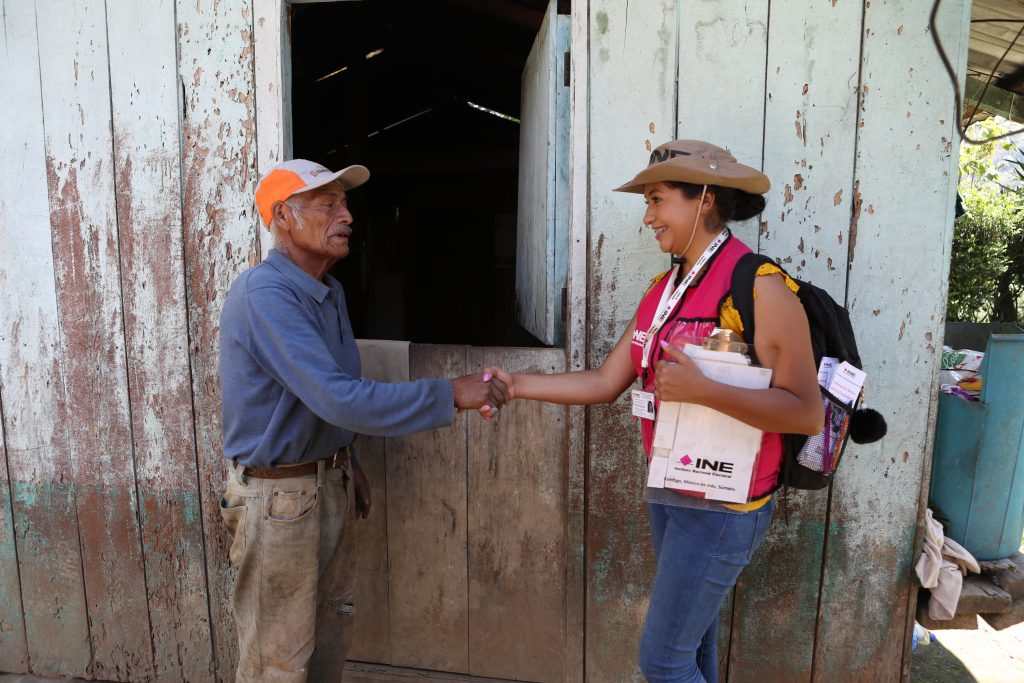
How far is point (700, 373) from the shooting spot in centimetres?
156

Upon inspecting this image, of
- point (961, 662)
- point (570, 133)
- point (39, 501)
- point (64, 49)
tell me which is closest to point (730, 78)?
point (570, 133)

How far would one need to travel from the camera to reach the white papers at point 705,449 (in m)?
1.64

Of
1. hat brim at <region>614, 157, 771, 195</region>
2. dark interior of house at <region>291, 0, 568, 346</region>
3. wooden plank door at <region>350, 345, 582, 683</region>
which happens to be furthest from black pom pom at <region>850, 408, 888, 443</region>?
dark interior of house at <region>291, 0, 568, 346</region>

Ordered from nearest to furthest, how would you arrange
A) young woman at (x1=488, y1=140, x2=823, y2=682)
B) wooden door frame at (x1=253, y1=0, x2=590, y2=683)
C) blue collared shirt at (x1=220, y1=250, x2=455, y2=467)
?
1. young woman at (x1=488, y1=140, x2=823, y2=682)
2. blue collared shirt at (x1=220, y1=250, x2=455, y2=467)
3. wooden door frame at (x1=253, y1=0, x2=590, y2=683)

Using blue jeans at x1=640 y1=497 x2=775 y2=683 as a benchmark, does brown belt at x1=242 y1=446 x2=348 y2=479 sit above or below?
above

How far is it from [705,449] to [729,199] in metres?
0.65

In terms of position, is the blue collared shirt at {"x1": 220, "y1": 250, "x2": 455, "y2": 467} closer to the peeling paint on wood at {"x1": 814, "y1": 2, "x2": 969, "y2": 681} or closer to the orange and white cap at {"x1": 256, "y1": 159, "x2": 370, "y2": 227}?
the orange and white cap at {"x1": 256, "y1": 159, "x2": 370, "y2": 227}

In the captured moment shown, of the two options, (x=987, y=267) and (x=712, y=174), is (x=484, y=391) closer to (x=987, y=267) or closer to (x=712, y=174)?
(x=712, y=174)

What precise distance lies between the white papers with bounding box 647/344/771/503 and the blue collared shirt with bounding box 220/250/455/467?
0.63 meters

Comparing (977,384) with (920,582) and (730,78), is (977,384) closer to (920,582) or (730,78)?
(920,582)

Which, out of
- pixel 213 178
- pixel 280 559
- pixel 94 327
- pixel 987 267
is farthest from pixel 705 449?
pixel 987 267

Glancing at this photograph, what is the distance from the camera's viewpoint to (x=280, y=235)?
79.0 inches

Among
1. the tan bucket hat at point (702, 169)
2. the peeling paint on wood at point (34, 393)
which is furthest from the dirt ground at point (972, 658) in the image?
the peeling paint on wood at point (34, 393)

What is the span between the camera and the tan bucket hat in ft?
5.41
